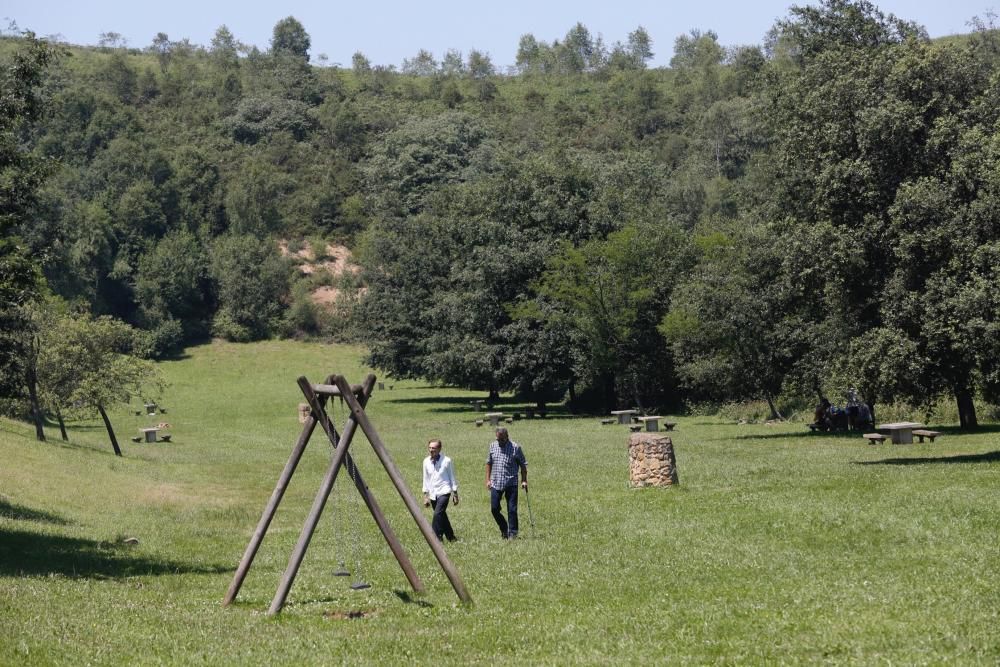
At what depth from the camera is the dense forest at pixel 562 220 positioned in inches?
1238

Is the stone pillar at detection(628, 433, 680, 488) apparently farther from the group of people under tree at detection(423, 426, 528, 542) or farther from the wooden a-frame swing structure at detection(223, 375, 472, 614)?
the wooden a-frame swing structure at detection(223, 375, 472, 614)

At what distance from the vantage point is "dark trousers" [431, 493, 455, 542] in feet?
68.7

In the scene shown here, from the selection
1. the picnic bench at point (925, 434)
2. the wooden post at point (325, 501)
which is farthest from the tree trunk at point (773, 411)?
the wooden post at point (325, 501)

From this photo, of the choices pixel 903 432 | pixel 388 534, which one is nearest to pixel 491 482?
pixel 388 534

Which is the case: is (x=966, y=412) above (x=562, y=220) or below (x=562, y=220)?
below

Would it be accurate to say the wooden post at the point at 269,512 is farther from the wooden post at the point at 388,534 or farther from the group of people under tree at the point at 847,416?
the group of people under tree at the point at 847,416

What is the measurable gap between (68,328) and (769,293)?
27.6 meters

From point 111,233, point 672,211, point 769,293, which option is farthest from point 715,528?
point 111,233

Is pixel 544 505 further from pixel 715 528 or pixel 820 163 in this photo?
pixel 820 163

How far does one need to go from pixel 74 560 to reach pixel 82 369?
30368 mm

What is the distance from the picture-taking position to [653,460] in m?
28.6

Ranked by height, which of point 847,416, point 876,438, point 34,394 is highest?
point 34,394

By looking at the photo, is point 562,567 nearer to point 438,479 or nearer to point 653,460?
point 438,479

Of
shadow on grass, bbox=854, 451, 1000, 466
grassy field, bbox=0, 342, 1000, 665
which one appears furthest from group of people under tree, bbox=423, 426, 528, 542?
shadow on grass, bbox=854, 451, 1000, 466
